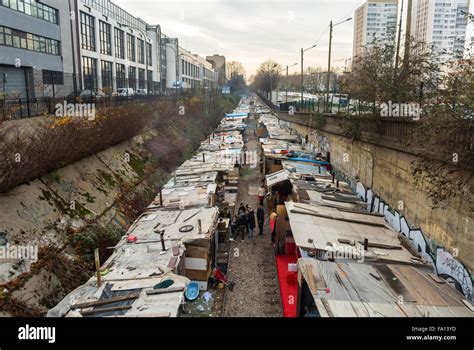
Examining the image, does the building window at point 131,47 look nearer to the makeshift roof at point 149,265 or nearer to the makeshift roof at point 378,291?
the makeshift roof at point 149,265

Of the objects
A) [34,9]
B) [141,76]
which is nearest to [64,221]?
[34,9]

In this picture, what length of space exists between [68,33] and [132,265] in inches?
1484

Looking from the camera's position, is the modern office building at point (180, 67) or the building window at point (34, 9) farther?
the modern office building at point (180, 67)

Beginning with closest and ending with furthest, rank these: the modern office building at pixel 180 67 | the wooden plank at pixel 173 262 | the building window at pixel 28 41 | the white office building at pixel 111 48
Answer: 1. the wooden plank at pixel 173 262
2. the building window at pixel 28 41
3. the white office building at pixel 111 48
4. the modern office building at pixel 180 67

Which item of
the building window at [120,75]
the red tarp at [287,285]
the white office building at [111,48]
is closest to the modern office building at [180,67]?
the white office building at [111,48]

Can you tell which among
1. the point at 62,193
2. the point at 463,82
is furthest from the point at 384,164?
the point at 62,193

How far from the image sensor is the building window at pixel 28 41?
29.8 metres

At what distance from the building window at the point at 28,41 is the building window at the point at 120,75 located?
14.9 meters

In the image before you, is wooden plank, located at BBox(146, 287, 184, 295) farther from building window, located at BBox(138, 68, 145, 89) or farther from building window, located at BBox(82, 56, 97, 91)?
building window, located at BBox(138, 68, 145, 89)

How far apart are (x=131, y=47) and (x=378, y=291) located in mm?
62639

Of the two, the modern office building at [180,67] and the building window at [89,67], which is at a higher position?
the modern office building at [180,67]

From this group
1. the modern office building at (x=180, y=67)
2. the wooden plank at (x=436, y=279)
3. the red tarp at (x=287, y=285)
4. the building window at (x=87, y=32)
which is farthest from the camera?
the modern office building at (x=180, y=67)

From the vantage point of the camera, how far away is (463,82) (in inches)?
360
